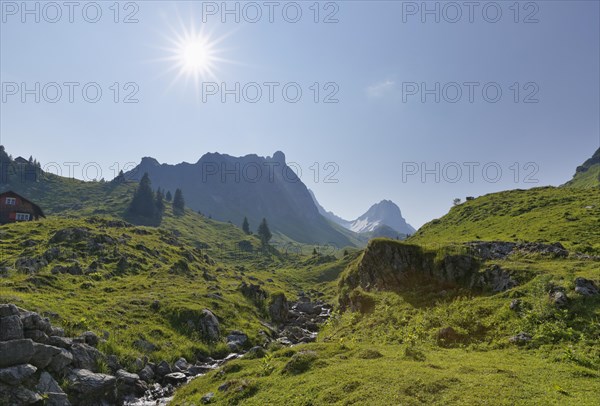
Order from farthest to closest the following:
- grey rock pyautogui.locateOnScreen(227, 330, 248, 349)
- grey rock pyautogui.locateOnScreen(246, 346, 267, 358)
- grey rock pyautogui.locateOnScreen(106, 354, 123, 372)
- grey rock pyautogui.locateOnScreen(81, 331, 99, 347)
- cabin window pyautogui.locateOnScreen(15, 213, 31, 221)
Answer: cabin window pyautogui.locateOnScreen(15, 213, 31, 221), grey rock pyautogui.locateOnScreen(227, 330, 248, 349), grey rock pyautogui.locateOnScreen(81, 331, 99, 347), grey rock pyautogui.locateOnScreen(246, 346, 267, 358), grey rock pyautogui.locateOnScreen(106, 354, 123, 372)

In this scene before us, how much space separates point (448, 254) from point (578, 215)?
53.5 metres

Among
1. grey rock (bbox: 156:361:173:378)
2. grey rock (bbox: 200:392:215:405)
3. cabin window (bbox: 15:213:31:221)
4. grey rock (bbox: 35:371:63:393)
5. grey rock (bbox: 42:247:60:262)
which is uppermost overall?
cabin window (bbox: 15:213:31:221)

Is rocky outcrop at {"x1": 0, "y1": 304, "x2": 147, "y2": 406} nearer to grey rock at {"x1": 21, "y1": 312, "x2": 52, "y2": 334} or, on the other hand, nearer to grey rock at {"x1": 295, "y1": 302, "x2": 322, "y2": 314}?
grey rock at {"x1": 21, "y1": 312, "x2": 52, "y2": 334}

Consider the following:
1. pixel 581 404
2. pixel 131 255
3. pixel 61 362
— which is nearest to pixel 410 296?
pixel 581 404

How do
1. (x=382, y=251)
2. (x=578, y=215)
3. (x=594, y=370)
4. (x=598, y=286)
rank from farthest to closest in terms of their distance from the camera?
(x=578, y=215)
(x=382, y=251)
(x=598, y=286)
(x=594, y=370)

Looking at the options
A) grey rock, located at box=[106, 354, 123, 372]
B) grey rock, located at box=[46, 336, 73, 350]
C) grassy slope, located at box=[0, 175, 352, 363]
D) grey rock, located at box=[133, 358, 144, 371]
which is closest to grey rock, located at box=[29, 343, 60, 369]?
grey rock, located at box=[46, 336, 73, 350]

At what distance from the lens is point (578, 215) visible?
74.5 metres

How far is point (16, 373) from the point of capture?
23156 millimetres

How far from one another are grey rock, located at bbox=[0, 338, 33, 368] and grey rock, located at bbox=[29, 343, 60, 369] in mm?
384

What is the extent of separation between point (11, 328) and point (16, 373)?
3.65 metres

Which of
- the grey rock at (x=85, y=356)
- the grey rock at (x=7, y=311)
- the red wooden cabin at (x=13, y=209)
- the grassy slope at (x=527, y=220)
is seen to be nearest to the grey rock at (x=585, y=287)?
the grassy slope at (x=527, y=220)

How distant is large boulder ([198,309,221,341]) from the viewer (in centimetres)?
4466

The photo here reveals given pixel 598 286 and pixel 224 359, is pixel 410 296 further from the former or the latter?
pixel 224 359

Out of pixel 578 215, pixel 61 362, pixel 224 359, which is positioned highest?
pixel 578 215
